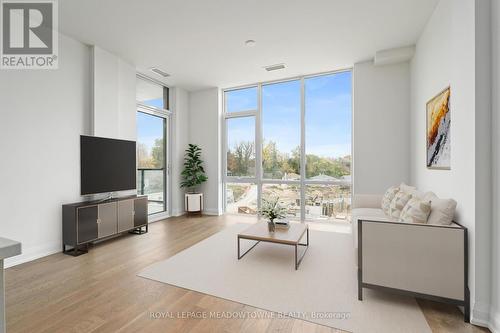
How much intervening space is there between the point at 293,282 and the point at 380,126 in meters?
3.22

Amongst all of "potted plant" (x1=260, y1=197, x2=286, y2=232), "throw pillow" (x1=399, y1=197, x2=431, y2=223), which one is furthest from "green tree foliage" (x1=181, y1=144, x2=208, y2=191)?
"throw pillow" (x1=399, y1=197, x2=431, y2=223)

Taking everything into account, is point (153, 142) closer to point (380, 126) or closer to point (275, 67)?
point (275, 67)

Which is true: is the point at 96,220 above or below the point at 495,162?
Result: below

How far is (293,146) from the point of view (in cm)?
507

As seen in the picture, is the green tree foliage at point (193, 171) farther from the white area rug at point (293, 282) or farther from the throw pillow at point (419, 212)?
the throw pillow at point (419, 212)

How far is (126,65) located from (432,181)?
5118 mm

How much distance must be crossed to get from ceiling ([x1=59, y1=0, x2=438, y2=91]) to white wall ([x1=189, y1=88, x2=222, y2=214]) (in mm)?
1306

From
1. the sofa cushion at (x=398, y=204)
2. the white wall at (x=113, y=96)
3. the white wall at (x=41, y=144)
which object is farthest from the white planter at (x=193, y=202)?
the sofa cushion at (x=398, y=204)

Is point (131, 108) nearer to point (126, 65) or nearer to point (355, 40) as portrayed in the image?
point (126, 65)

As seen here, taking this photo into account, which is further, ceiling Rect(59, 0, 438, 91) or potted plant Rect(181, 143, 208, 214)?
potted plant Rect(181, 143, 208, 214)

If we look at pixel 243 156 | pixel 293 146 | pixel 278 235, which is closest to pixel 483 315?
pixel 278 235

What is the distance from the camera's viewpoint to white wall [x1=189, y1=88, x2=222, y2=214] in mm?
5633

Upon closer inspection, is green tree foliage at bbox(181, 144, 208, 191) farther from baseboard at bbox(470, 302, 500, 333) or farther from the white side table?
→ baseboard at bbox(470, 302, 500, 333)

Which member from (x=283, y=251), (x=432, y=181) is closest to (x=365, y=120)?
(x=432, y=181)
